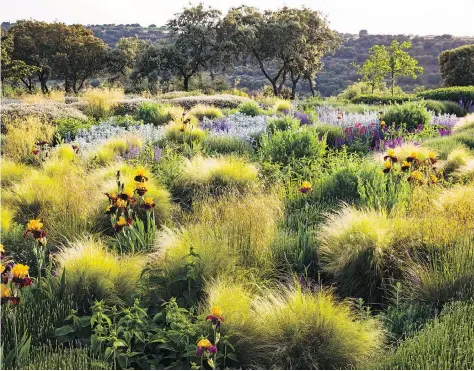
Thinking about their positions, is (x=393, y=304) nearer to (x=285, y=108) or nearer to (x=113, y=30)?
(x=285, y=108)

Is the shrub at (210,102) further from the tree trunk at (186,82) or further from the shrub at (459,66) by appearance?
the shrub at (459,66)

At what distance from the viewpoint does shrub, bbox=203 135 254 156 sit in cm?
809

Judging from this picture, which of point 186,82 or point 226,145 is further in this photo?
point 186,82

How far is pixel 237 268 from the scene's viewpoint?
153 inches

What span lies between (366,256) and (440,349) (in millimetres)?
1281

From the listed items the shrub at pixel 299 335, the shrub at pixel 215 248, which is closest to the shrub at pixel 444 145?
the shrub at pixel 215 248

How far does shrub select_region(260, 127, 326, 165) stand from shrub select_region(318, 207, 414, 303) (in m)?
3.26

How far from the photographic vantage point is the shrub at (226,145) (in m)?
8.09

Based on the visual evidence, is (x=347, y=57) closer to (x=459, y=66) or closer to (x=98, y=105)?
(x=459, y=66)

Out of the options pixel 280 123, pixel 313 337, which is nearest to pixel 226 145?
pixel 280 123

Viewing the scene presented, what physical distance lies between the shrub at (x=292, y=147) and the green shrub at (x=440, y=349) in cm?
447

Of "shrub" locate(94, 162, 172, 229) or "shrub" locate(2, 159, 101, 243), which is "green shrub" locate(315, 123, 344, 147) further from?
"shrub" locate(2, 159, 101, 243)

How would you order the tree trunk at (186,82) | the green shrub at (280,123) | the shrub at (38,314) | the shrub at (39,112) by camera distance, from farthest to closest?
the tree trunk at (186,82)
the shrub at (39,112)
the green shrub at (280,123)
the shrub at (38,314)

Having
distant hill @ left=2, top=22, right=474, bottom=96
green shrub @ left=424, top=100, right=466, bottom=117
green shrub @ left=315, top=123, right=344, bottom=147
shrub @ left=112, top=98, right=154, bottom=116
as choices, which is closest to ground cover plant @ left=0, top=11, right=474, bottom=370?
green shrub @ left=315, top=123, right=344, bottom=147
